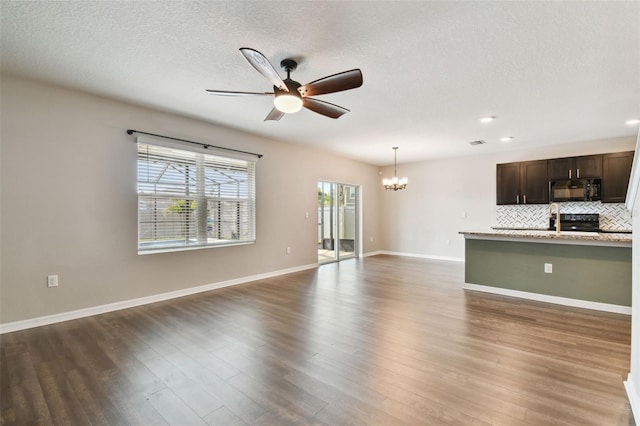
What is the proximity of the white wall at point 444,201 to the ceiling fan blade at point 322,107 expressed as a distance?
4518mm

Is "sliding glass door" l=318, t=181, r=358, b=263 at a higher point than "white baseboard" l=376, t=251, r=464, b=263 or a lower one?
higher

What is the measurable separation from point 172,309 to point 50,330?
3.73 ft

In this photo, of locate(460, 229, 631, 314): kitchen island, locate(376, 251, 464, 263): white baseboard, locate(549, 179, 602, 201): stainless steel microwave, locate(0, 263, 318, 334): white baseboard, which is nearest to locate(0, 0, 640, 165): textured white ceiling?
locate(549, 179, 602, 201): stainless steel microwave

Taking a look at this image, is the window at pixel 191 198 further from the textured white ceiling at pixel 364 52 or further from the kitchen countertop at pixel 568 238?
the kitchen countertop at pixel 568 238

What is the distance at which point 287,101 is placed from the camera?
2.61 meters

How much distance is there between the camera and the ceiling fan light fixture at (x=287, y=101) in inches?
100

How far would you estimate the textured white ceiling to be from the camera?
2.08m

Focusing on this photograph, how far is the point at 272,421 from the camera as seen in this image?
5.56 ft

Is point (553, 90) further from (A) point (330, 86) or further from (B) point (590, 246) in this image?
(A) point (330, 86)

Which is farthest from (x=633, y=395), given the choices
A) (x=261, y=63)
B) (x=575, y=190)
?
(x=575, y=190)

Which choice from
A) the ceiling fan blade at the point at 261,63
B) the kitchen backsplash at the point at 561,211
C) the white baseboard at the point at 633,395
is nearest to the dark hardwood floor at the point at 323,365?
the white baseboard at the point at 633,395

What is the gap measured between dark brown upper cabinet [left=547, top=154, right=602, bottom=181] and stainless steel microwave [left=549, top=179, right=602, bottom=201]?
0.09 m

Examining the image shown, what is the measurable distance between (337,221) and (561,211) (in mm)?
4691

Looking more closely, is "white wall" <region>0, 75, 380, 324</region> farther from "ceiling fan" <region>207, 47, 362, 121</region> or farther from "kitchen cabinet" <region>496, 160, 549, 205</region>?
"kitchen cabinet" <region>496, 160, 549, 205</region>
